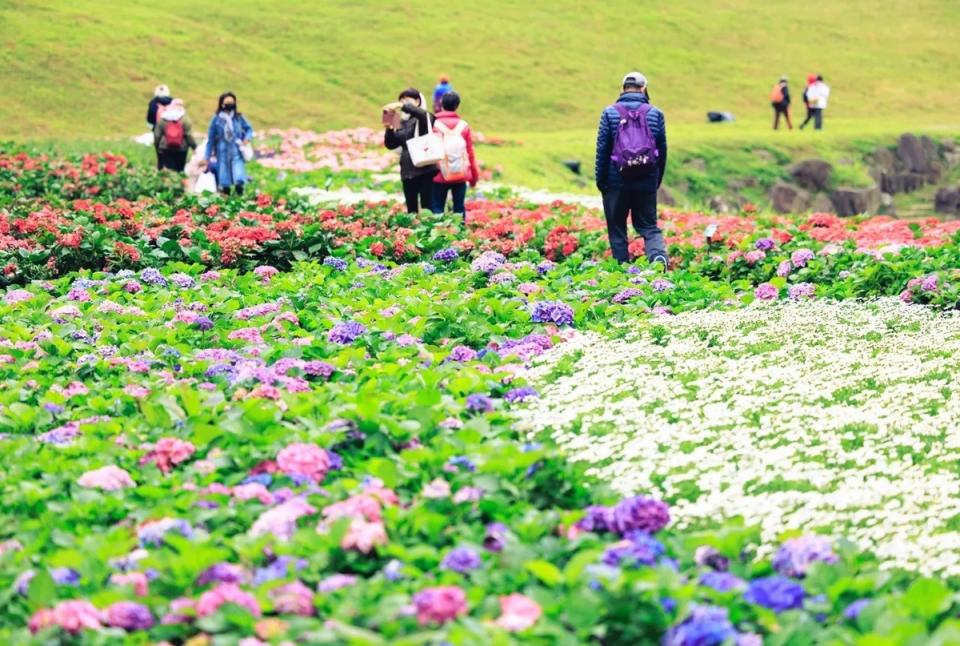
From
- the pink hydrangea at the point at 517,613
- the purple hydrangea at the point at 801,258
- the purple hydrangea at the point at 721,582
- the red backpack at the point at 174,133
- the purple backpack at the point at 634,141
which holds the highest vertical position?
the purple backpack at the point at 634,141

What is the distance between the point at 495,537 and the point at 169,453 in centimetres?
216

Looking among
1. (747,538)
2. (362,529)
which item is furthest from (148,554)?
(747,538)

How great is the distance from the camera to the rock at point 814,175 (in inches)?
1432

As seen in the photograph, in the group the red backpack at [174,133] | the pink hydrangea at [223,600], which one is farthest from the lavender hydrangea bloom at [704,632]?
the red backpack at [174,133]

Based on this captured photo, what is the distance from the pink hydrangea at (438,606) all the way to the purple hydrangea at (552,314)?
593 centimetres

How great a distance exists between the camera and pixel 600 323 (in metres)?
11.3

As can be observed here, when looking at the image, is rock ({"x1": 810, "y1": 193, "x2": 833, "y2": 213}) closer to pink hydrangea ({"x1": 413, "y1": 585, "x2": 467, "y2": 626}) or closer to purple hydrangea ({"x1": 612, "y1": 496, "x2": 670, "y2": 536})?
purple hydrangea ({"x1": 612, "y1": 496, "x2": 670, "y2": 536})

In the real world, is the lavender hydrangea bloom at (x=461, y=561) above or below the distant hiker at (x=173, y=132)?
below

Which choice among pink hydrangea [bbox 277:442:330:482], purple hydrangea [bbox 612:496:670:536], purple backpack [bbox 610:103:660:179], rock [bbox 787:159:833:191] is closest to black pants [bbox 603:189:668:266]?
purple backpack [bbox 610:103:660:179]

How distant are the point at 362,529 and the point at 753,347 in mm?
4987

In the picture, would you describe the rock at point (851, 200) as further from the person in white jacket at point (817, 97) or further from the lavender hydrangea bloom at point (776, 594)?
the lavender hydrangea bloom at point (776, 594)

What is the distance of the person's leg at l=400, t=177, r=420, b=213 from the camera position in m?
17.6

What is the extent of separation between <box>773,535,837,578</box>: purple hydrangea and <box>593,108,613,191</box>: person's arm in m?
8.03

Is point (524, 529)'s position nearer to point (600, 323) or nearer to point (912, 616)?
point (912, 616)
